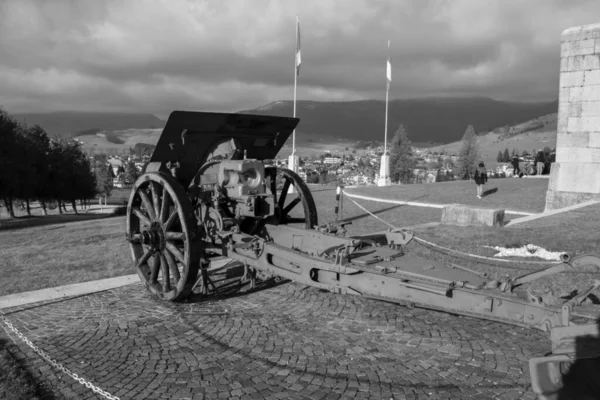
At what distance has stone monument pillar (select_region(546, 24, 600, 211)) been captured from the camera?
13.4 m

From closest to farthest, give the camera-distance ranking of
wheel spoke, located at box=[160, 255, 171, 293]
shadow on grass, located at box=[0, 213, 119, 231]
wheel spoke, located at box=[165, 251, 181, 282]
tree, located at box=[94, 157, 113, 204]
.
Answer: wheel spoke, located at box=[165, 251, 181, 282], wheel spoke, located at box=[160, 255, 171, 293], shadow on grass, located at box=[0, 213, 119, 231], tree, located at box=[94, 157, 113, 204]

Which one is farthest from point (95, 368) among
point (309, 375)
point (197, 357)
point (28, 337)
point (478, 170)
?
point (478, 170)

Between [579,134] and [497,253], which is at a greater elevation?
[579,134]

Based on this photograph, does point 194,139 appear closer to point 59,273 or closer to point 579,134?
point 59,273

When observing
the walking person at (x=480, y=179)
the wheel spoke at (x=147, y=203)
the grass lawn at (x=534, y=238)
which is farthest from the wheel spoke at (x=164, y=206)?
the walking person at (x=480, y=179)

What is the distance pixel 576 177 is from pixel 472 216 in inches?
193

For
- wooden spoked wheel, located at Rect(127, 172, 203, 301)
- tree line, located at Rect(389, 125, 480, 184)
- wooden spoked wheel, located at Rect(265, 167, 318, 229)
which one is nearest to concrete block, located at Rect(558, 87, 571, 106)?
wooden spoked wheel, located at Rect(265, 167, 318, 229)

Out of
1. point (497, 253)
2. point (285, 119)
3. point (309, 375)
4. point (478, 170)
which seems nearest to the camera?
point (309, 375)

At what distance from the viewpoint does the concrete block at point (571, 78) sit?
1359 centimetres

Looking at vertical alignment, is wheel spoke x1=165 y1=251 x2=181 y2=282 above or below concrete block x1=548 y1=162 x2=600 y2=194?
below

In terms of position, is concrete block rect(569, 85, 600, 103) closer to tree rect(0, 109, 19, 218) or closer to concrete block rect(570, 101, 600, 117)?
concrete block rect(570, 101, 600, 117)

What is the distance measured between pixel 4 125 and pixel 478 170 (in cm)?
2653

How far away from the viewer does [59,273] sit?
7.99 m

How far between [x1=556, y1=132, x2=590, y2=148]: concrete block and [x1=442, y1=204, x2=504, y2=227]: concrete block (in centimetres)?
472
